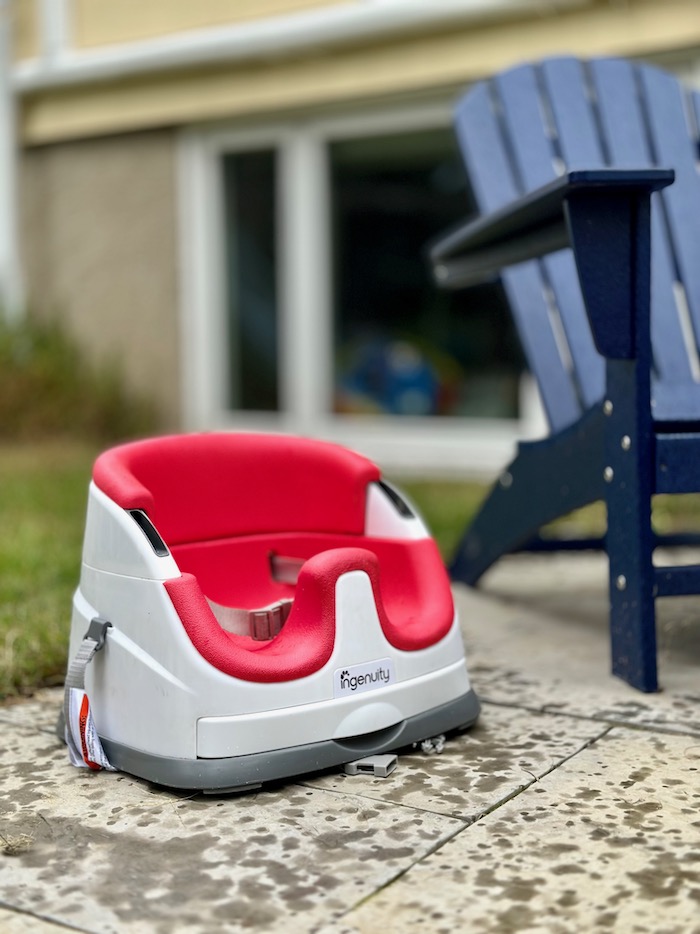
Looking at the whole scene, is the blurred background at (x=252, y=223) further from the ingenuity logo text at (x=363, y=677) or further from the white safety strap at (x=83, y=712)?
the white safety strap at (x=83, y=712)

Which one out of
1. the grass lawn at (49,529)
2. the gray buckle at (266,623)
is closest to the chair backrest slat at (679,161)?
the grass lawn at (49,529)

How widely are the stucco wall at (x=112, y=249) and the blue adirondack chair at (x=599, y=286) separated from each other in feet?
12.2

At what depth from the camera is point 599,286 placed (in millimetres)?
2072

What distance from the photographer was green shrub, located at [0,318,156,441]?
6.43 meters

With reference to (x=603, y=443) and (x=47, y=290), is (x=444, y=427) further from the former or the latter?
(x=603, y=443)

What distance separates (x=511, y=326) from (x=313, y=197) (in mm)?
1277

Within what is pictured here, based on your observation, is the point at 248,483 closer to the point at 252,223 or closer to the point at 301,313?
the point at 301,313

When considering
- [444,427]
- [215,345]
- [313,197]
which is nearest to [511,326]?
[444,427]

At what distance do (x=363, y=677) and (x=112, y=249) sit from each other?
5431 millimetres

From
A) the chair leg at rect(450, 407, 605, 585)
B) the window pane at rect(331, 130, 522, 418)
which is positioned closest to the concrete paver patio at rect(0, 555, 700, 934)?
the chair leg at rect(450, 407, 605, 585)

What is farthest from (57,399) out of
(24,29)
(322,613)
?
(322,613)

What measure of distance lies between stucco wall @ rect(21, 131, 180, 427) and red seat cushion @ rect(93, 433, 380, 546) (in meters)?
4.48

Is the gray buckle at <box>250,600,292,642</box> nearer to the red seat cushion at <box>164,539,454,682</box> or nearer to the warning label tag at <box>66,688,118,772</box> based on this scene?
the red seat cushion at <box>164,539,454,682</box>

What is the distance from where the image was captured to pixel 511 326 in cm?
566
